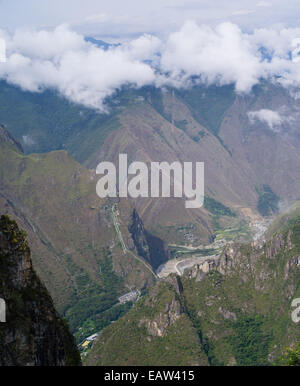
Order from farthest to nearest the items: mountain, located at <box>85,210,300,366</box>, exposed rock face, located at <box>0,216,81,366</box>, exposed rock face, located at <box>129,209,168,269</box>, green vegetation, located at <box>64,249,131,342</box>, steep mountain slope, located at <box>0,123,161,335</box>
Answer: exposed rock face, located at <box>129,209,168,269</box> → steep mountain slope, located at <box>0,123,161,335</box> → green vegetation, located at <box>64,249,131,342</box> → mountain, located at <box>85,210,300,366</box> → exposed rock face, located at <box>0,216,81,366</box>

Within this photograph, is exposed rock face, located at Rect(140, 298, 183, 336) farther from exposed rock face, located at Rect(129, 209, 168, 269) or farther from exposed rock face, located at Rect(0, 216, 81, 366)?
exposed rock face, located at Rect(129, 209, 168, 269)

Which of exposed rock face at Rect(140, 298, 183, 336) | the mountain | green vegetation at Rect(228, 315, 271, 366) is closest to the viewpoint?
green vegetation at Rect(228, 315, 271, 366)

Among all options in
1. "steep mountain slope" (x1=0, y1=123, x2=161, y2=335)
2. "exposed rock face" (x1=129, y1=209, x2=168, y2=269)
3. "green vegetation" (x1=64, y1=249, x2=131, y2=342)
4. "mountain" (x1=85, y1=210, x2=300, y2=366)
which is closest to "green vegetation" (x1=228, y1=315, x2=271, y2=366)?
"mountain" (x1=85, y1=210, x2=300, y2=366)

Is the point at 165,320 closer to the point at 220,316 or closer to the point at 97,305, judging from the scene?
the point at 220,316

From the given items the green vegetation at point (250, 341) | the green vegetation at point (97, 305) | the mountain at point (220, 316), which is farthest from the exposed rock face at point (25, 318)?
the green vegetation at point (97, 305)

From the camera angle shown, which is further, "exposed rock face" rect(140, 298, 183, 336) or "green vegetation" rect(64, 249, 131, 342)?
"green vegetation" rect(64, 249, 131, 342)

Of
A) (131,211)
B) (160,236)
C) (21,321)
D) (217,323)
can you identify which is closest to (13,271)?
(21,321)

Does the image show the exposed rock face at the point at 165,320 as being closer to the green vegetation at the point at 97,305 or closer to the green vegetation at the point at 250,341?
the green vegetation at the point at 250,341

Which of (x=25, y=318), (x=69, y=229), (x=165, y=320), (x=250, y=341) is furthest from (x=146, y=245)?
(x=25, y=318)
